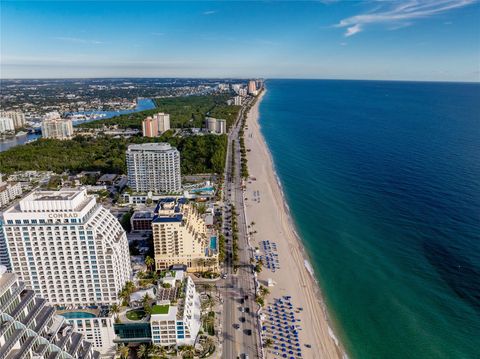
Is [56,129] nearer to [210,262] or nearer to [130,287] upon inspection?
[210,262]

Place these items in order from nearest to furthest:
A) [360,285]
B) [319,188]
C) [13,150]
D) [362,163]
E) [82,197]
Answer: [82,197], [360,285], [319,188], [362,163], [13,150]

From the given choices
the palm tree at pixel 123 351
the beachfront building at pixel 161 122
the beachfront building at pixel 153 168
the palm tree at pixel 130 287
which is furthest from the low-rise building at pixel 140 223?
the beachfront building at pixel 161 122

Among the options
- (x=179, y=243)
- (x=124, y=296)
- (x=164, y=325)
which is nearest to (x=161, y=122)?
(x=179, y=243)

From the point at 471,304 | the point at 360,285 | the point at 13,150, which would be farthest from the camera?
the point at 13,150

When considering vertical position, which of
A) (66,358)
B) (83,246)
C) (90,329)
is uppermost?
(66,358)

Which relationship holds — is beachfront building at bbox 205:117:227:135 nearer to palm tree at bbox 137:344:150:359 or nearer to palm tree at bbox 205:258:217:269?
palm tree at bbox 205:258:217:269

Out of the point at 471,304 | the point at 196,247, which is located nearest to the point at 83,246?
the point at 196,247

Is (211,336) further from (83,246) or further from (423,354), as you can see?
(423,354)
